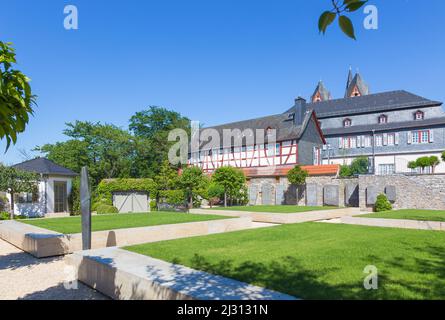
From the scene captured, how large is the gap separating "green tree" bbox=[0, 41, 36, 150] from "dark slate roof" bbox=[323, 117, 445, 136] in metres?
42.9

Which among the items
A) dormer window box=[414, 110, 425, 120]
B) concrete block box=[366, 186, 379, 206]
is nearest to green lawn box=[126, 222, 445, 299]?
concrete block box=[366, 186, 379, 206]

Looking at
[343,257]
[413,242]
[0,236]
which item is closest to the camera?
[343,257]

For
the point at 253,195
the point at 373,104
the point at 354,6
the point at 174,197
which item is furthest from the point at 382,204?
the point at 373,104

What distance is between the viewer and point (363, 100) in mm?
46938

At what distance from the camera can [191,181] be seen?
26.8 m

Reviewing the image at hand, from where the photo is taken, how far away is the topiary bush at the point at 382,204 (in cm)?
2150

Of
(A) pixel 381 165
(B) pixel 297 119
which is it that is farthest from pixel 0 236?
(A) pixel 381 165

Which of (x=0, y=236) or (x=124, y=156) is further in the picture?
(x=124, y=156)

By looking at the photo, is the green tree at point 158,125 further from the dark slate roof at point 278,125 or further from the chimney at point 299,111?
the chimney at point 299,111

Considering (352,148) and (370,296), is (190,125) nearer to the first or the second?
(352,148)

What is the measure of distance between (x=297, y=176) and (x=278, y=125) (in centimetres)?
978

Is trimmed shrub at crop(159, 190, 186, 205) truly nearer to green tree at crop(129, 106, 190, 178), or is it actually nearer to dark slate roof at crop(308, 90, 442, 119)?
green tree at crop(129, 106, 190, 178)

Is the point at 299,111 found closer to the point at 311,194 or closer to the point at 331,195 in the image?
the point at 311,194
